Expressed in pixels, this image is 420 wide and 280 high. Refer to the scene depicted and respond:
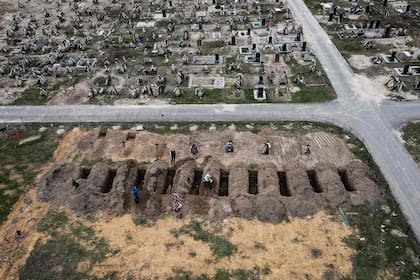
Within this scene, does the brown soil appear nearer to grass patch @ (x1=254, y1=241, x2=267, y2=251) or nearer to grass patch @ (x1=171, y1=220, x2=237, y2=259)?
grass patch @ (x1=171, y1=220, x2=237, y2=259)

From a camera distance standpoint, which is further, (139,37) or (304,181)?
(139,37)

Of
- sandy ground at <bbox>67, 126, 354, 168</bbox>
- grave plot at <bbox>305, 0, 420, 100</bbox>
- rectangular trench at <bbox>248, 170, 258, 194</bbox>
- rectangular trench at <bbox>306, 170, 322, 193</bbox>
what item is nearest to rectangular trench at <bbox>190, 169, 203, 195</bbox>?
sandy ground at <bbox>67, 126, 354, 168</bbox>

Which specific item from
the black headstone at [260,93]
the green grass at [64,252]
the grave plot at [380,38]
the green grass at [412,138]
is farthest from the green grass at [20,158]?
the grave plot at [380,38]

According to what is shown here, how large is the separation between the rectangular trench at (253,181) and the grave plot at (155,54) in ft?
39.8

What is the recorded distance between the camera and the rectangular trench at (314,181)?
31.9 meters

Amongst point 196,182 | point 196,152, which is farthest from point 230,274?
point 196,152

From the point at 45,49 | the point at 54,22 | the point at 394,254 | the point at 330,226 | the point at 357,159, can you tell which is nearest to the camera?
the point at 394,254

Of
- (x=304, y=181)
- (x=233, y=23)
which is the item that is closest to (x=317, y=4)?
(x=233, y=23)

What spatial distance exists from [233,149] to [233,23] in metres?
31.0

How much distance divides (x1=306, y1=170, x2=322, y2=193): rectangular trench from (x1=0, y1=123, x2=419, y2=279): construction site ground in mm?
130

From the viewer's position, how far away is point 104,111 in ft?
138

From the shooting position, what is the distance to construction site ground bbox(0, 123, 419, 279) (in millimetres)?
25719

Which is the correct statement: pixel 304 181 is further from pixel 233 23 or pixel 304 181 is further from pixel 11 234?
pixel 233 23

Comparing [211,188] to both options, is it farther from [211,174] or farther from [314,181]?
[314,181]
